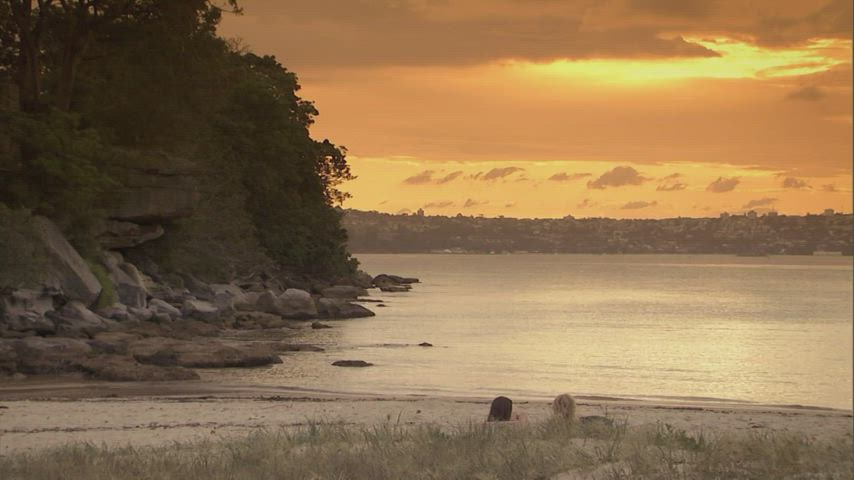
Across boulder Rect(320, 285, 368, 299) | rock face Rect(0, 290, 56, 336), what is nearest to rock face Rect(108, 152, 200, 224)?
rock face Rect(0, 290, 56, 336)

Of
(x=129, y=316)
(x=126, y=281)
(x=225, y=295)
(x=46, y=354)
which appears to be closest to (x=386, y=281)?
(x=225, y=295)

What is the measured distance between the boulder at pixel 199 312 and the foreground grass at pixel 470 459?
1433 inches

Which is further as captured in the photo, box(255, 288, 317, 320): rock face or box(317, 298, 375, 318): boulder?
box(317, 298, 375, 318): boulder

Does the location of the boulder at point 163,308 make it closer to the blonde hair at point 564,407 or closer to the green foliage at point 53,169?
the green foliage at point 53,169

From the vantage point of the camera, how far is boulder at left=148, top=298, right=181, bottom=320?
4894 cm

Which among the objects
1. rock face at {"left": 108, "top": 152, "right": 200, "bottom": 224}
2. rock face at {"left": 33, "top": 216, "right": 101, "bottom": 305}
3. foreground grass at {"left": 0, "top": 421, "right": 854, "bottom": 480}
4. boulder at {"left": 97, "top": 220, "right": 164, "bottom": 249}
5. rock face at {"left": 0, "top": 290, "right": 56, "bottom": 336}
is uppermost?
rock face at {"left": 108, "top": 152, "right": 200, "bottom": 224}

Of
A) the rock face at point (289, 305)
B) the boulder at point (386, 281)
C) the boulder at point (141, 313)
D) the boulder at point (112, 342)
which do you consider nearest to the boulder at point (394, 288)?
the boulder at point (386, 281)

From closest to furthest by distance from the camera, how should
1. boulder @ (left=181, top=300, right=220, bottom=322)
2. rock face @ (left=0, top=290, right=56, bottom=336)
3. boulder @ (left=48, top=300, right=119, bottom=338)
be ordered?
rock face @ (left=0, top=290, right=56, bottom=336), boulder @ (left=48, top=300, right=119, bottom=338), boulder @ (left=181, top=300, right=220, bottom=322)

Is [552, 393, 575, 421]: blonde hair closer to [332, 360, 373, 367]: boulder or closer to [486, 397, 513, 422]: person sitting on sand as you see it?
[486, 397, 513, 422]: person sitting on sand

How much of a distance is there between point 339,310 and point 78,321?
25.8m

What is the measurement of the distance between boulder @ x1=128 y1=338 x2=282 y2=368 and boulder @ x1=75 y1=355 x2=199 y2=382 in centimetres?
198

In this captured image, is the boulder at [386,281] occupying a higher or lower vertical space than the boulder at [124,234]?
lower

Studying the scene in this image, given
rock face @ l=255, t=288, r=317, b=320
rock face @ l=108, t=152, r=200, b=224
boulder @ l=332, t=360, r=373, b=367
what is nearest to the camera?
boulder @ l=332, t=360, r=373, b=367

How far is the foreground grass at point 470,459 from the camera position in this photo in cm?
1299
